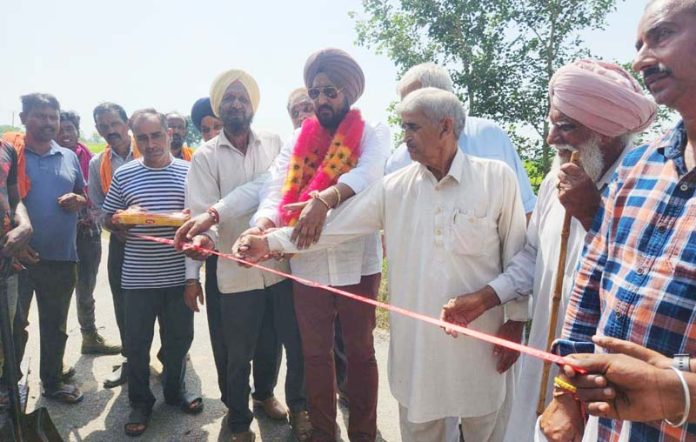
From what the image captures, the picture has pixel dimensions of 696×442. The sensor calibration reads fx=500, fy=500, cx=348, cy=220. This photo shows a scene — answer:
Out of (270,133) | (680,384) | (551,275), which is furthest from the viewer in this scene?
(270,133)

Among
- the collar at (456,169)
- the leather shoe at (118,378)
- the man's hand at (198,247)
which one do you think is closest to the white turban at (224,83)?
the man's hand at (198,247)

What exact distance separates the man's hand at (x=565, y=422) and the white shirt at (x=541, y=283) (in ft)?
2.01

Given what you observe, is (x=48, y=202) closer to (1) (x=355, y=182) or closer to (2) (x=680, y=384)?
(1) (x=355, y=182)

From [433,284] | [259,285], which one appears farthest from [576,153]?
[259,285]

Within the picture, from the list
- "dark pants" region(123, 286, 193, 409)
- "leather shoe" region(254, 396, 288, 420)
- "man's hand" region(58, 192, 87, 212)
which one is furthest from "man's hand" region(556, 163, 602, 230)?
"man's hand" region(58, 192, 87, 212)

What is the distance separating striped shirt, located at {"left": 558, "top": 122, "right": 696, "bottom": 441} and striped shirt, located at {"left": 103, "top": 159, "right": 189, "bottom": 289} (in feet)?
9.95

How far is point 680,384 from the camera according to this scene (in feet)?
3.85

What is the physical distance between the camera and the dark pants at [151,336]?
383cm

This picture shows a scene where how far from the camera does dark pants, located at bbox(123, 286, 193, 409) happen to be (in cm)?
383

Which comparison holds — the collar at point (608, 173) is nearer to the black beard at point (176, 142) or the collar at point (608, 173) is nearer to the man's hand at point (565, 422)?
the man's hand at point (565, 422)

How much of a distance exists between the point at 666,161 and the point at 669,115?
31.4 ft

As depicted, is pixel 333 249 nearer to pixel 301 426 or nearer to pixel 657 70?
pixel 301 426

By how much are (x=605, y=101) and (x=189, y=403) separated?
12.0 feet

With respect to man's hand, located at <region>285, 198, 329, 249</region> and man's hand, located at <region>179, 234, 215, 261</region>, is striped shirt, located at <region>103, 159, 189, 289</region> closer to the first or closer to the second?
man's hand, located at <region>179, 234, 215, 261</region>
